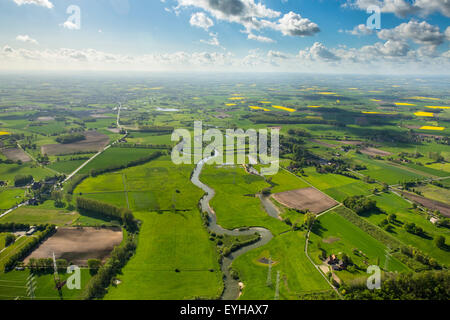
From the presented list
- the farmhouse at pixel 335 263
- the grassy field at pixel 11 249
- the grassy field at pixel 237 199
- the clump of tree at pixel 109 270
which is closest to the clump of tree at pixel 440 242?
the farmhouse at pixel 335 263

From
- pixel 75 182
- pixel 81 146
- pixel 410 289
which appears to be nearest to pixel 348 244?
pixel 410 289

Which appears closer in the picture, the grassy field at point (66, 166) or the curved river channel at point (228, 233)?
the curved river channel at point (228, 233)

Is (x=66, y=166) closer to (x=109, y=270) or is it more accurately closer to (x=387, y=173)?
(x=109, y=270)

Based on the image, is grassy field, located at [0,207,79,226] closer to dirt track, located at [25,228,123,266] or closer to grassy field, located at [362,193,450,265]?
dirt track, located at [25,228,123,266]

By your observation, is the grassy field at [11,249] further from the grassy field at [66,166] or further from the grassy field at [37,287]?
the grassy field at [66,166]

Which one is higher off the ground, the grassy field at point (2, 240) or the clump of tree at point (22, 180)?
the clump of tree at point (22, 180)
